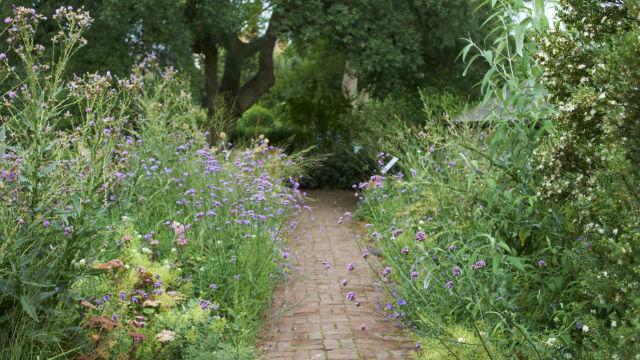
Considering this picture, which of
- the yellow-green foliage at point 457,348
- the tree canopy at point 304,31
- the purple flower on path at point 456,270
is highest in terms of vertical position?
the tree canopy at point 304,31

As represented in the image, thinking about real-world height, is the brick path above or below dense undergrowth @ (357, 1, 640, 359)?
below

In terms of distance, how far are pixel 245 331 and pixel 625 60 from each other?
324 centimetres

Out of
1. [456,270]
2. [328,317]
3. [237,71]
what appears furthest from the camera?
[237,71]

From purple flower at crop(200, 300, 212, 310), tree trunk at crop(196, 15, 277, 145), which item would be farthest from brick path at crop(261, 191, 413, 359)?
tree trunk at crop(196, 15, 277, 145)

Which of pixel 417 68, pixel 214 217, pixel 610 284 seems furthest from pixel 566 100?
pixel 417 68

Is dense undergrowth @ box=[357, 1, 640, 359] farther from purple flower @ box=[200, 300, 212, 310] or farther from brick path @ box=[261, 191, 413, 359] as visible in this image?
purple flower @ box=[200, 300, 212, 310]

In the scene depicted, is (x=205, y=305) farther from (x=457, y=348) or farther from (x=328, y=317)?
(x=457, y=348)

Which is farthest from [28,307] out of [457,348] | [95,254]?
[457,348]

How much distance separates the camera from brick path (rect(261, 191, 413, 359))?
206 inches

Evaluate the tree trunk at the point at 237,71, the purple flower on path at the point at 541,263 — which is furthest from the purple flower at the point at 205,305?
the tree trunk at the point at 237,71

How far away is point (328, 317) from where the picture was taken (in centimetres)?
604

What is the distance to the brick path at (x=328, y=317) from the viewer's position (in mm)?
5230

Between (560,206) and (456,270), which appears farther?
(456,270)

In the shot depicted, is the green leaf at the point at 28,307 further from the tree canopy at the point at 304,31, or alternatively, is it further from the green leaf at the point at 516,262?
the tree canopy at the point at 304,31
